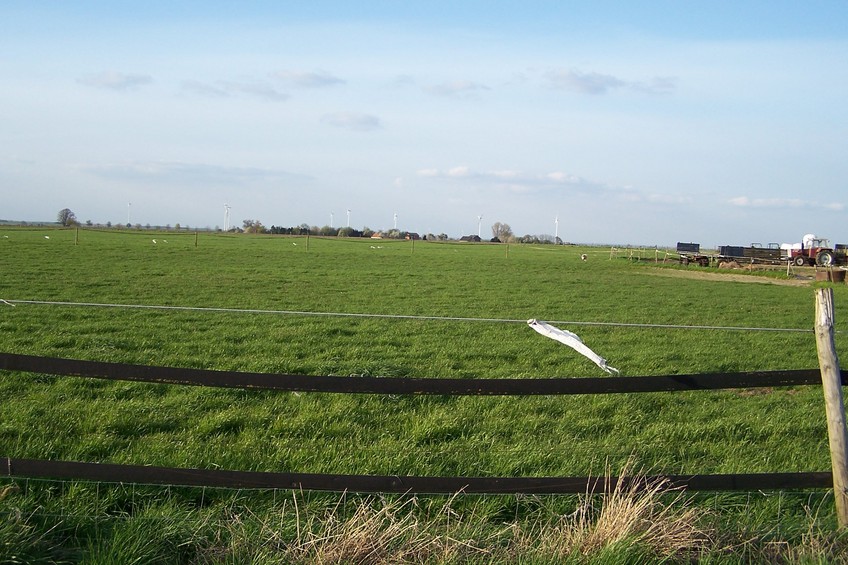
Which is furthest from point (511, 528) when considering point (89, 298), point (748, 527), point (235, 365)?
point (89, 298)

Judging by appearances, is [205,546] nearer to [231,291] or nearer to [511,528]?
[511,528]

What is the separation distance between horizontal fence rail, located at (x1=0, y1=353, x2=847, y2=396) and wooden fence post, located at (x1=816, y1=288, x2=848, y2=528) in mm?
242

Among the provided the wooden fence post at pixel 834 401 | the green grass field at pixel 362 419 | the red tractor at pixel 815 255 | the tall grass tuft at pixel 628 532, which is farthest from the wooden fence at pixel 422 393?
the red tractor at pixel 815 255

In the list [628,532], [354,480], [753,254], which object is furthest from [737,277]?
[354,480]

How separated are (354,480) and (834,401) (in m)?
2.94

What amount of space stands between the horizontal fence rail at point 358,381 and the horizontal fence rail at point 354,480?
1.62 ft

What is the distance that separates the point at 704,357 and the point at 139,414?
8.94 m

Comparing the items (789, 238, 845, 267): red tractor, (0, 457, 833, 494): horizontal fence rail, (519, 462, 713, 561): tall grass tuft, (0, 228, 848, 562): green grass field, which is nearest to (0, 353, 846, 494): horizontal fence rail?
(0, 457, 833, 494): horizontal fence rail

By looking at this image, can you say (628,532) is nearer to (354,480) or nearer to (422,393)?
(422,393)

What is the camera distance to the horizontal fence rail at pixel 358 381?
4.11 meters

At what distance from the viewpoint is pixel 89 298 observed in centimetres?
1803

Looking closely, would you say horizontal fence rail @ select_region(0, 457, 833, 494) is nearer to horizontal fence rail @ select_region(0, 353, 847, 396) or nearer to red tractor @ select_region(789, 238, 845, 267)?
horizontal fence rail @ select_region(0, 353, 847, 396)

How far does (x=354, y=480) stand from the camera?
13.7ft

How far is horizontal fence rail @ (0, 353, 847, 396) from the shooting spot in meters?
4.11
